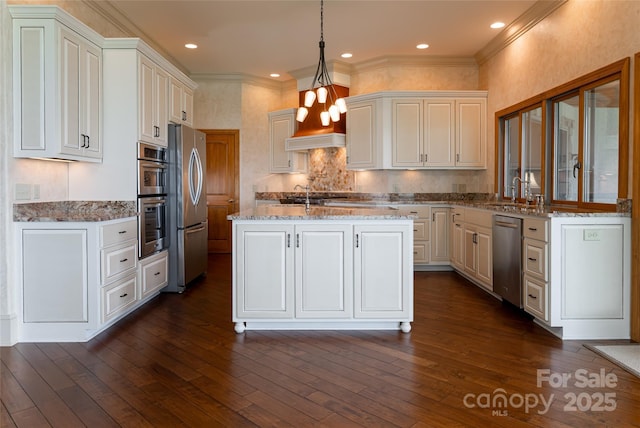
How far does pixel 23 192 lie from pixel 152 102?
1.44 meters

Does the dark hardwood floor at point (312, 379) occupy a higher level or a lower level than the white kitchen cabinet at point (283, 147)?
lower

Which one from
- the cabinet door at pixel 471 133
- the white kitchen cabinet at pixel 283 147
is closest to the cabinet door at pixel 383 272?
the cabinet door at pixel 471 133

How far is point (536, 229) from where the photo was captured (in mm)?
3375

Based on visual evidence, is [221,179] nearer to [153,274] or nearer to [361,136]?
[361,136]

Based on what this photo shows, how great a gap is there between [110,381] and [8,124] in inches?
77.5

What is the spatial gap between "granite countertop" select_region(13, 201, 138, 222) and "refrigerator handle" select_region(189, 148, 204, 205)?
38.7 inches

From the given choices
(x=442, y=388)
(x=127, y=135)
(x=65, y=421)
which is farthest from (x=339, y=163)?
(x=65, y=421)

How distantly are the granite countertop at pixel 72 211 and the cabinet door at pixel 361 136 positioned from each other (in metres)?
3.31

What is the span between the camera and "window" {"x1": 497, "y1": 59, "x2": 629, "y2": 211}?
131 inches

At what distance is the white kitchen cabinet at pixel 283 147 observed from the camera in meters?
7.14

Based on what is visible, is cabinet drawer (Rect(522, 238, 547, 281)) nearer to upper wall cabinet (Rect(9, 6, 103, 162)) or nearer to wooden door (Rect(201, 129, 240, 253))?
upper wall cabinet (Rect(9, 6, 103, 162))

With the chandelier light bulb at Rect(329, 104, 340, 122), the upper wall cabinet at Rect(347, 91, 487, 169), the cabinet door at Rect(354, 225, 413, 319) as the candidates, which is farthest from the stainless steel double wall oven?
the upper wall cabinet at Rect(347, 91, 487, 169)

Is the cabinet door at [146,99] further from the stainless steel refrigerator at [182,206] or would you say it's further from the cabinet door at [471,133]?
the cabinet door at [471,133]

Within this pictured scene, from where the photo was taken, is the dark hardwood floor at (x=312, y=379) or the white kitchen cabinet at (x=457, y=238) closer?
the dark hardwood floor at (x=312, y=379)
